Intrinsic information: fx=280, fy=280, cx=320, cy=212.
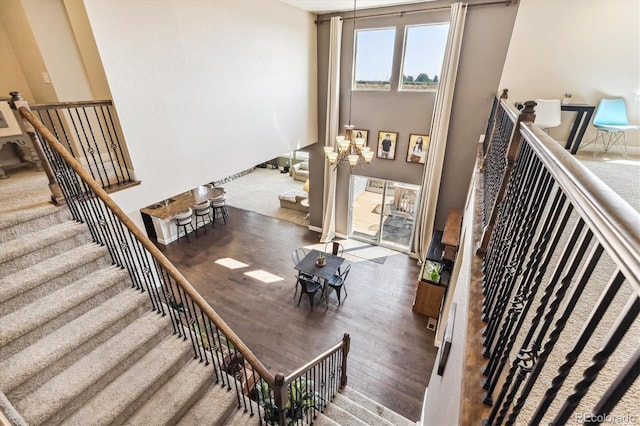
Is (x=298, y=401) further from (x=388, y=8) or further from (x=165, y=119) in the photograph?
(x=388, y=8)

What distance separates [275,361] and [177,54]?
482cm

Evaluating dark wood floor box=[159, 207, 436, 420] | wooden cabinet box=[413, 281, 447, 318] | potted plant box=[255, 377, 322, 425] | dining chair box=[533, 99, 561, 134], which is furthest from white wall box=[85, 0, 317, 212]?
dining chair box=[533, 99, 561, 134]

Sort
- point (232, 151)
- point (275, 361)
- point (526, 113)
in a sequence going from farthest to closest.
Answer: point (232, 151)
point (275, 361)
point (526, 113)

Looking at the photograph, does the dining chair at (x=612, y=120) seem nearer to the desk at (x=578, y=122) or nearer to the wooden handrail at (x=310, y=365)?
the desk at (x=578, y=122)

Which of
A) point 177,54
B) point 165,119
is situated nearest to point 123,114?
point 165,119

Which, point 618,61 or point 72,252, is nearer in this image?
point 72,252

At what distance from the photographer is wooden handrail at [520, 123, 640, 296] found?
0.50m

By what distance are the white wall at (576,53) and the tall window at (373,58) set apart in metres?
2.24

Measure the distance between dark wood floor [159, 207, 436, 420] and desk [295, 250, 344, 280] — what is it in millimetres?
697

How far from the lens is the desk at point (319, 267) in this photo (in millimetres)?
5549

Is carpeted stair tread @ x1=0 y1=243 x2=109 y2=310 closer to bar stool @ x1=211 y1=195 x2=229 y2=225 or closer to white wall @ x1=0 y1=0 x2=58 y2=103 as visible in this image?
white wall @ x1=0 y1=0 x2=58 y2=103

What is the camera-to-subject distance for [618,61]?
14.0 ft

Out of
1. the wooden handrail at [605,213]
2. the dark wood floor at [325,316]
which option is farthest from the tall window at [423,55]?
the wooden handrail at [605,213]

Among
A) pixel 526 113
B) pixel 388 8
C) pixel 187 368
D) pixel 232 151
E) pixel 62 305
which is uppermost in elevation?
pixel 388 8
